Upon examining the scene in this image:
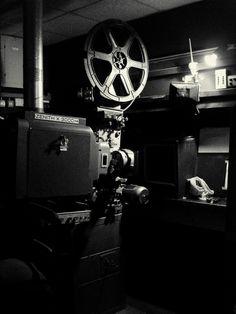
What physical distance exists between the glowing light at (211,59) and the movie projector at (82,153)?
572 millimetres

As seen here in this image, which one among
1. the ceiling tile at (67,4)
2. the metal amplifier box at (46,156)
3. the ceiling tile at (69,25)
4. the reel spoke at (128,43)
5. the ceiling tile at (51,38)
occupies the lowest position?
the metal amplifier box at (46,156)

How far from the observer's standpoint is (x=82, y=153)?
8.24ft

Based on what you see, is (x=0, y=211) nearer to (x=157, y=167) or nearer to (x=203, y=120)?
(x=157, y=167)

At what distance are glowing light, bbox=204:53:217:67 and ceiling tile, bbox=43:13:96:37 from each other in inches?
61.4

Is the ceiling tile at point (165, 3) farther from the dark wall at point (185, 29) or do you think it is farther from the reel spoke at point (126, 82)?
the reel spoke at point (126, 82)

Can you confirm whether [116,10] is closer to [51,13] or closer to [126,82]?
[51,13]

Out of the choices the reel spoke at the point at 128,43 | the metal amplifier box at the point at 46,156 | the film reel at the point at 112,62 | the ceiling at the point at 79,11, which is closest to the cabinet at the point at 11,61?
the ceiling at the point at 79,11

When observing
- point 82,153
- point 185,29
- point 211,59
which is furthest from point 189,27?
point 82,153

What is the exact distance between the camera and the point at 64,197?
8.27 feet

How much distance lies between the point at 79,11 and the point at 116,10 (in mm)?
384

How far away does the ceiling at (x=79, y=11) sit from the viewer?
3.69 metres

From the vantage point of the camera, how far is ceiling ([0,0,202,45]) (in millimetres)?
3688

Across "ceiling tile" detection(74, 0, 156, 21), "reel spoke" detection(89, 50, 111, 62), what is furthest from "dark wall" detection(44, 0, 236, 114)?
"reel spoke" detection(89, 50, 111, 62)

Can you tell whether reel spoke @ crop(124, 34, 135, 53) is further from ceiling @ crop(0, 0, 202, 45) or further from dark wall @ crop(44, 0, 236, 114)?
ceiling @ crop(0, 0, 202, 45)
